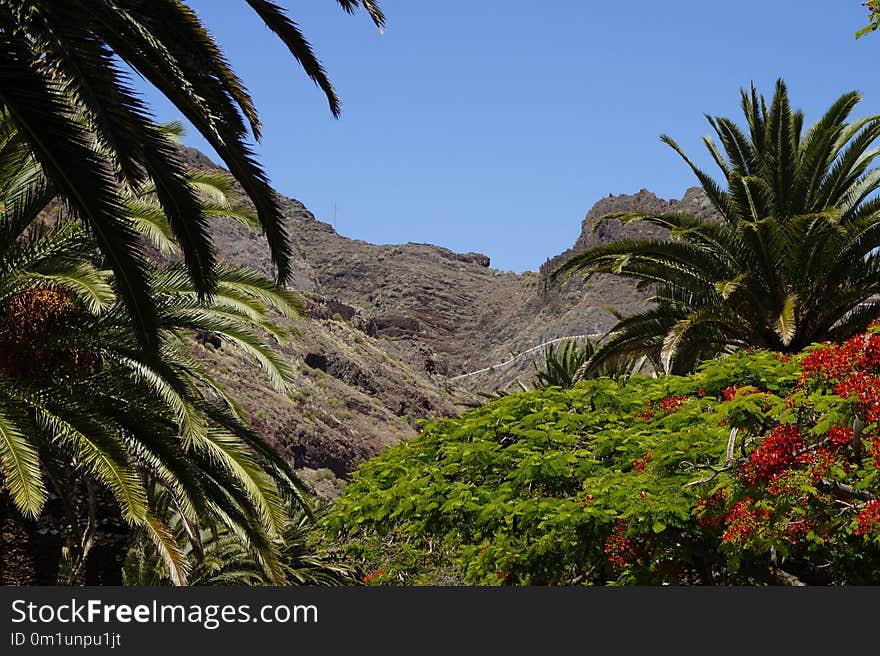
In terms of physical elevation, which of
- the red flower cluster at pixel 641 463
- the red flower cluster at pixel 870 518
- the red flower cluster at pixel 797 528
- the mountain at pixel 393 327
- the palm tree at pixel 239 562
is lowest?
the red flower cluster at pixel 870 518

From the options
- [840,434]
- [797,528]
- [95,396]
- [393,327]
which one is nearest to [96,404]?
[95,396]

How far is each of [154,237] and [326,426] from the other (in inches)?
2361

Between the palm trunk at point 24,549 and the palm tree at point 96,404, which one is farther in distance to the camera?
the palm trunk at point 24,549

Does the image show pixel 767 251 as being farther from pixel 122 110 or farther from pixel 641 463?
pixel 122 110

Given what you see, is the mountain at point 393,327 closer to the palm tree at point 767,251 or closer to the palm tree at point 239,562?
the palm tree at point 239,562

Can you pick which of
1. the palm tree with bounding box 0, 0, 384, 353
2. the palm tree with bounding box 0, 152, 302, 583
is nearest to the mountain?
the palm tree with bounding box 0, 152, 302, 583

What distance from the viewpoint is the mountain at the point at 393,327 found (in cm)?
6988

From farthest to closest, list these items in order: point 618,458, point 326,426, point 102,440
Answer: point 326,426 < point 618,458 < point 102,440

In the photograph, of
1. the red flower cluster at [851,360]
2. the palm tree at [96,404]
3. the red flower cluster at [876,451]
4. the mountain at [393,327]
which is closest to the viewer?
the red flower cluster at [876,451]

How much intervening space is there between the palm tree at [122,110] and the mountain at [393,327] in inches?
1134

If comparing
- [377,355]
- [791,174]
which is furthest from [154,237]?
[377,355]

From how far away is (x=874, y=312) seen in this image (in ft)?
47.1

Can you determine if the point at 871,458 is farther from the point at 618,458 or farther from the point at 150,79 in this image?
the point at 150,79

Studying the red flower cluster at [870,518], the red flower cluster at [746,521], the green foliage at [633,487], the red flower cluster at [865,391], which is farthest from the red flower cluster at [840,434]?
the red flower cluster at [746,521]
